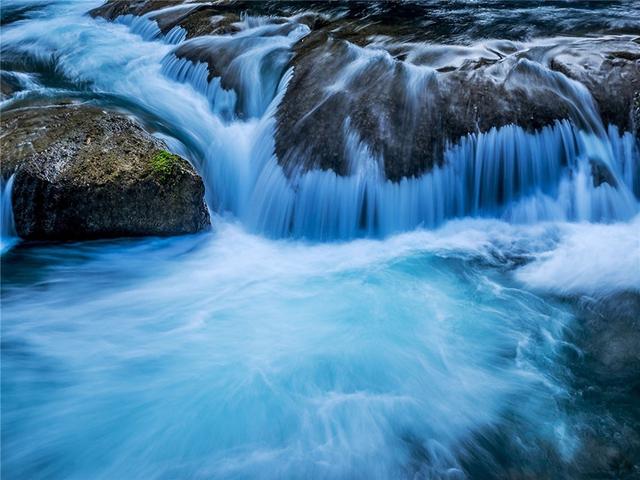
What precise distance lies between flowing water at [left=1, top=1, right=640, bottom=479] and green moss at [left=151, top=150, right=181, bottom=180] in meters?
0.81

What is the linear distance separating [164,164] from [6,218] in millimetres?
1890

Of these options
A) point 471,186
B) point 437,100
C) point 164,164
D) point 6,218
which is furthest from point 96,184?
point 471,186

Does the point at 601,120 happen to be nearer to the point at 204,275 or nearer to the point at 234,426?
the point at 204,275

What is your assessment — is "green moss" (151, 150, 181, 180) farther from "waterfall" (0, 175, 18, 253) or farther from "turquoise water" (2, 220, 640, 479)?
"waterfall" (0, 175, 18, 253)

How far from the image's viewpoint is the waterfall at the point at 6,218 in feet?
19.7

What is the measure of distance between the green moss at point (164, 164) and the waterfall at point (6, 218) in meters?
1.56

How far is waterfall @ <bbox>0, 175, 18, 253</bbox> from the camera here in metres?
6.02

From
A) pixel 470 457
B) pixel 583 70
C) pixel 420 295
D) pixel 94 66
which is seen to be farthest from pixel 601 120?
pixel 94 66

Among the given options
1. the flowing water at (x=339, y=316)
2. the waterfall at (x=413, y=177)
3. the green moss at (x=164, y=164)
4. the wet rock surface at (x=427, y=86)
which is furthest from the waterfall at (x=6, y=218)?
the wet rock surface at (x=427, y=86)

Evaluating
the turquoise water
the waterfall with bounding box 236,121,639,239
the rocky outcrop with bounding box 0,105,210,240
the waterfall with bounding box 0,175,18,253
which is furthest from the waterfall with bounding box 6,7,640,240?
the waterfall with bounding box 0,175,18,253

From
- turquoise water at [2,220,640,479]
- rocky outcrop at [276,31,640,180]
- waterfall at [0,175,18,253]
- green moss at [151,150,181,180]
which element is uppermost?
rocky outcrop at [276,31,640,180]

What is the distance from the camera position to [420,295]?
5.76 metres

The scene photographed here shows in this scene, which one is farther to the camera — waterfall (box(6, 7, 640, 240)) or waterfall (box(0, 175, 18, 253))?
waterfall (box(6, 7, 640, 240))

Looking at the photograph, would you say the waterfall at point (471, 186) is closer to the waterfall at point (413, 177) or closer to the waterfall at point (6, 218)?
the waterfall at point (413, 177)
